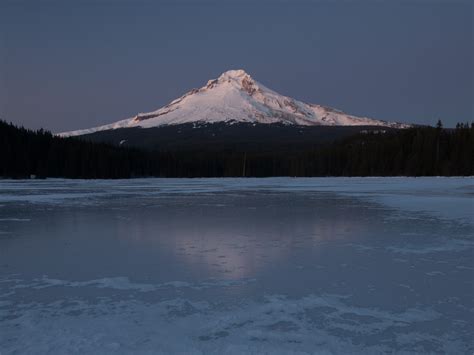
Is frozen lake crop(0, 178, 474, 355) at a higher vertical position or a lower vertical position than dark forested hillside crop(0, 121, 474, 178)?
lower

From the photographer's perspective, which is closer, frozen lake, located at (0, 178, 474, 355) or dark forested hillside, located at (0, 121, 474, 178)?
frozen lake, located at (0, 178, 474, 355)

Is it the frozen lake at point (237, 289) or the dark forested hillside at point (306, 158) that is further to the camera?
the dark forested hillside at point (306, 158)

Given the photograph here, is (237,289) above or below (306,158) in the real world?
below

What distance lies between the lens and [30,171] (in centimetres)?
7812

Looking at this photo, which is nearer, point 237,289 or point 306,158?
point 237,289

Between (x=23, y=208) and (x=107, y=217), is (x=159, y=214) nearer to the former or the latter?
(x=107, y=217)

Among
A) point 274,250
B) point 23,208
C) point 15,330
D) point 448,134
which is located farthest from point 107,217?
point 448,134

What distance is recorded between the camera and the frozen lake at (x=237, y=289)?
456 centimetres

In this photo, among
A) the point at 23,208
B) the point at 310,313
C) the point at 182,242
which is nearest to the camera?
the point at 310,313

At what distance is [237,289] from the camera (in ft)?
20.8

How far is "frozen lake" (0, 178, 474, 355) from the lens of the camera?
456cm

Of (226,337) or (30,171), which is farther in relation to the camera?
(30,171)

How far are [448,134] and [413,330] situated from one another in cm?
8794

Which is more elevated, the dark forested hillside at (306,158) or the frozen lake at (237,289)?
the dark forested hillside at (306,158)
